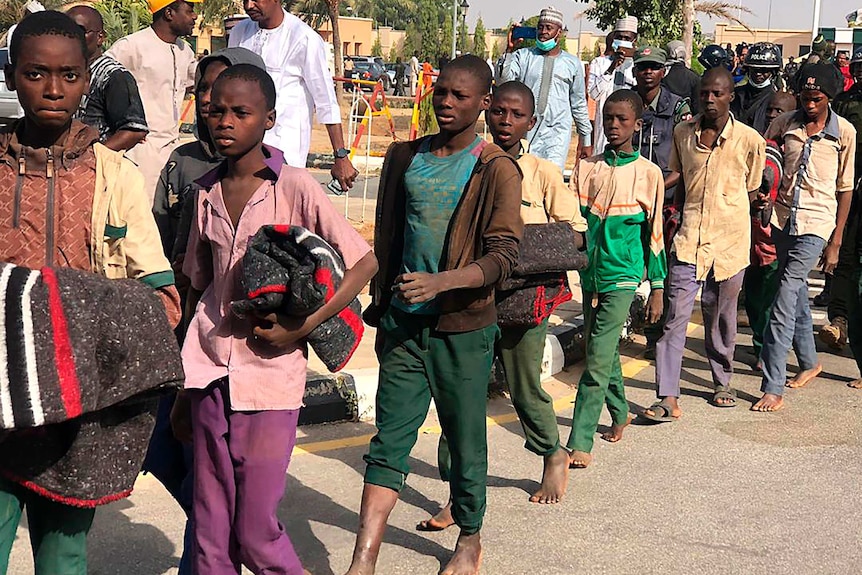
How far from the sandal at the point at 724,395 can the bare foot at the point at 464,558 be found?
330 cm

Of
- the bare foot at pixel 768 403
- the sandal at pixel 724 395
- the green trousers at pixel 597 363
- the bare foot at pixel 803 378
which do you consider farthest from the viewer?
the bare foot at pixel 803 378

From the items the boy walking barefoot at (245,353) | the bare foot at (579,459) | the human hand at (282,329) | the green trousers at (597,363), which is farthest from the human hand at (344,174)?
the human hand at (282,329)

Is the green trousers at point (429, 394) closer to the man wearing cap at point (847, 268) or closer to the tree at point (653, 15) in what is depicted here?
the man wearing cap at point (847, 268)

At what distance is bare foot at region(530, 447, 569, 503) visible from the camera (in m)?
5.63

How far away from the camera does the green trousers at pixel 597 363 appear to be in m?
6.12

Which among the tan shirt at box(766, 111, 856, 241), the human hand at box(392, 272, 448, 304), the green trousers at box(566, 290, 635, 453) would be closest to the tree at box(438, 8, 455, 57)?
the tan shirt at box(766, 111, 856, 241)

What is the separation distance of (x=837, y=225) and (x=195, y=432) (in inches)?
214

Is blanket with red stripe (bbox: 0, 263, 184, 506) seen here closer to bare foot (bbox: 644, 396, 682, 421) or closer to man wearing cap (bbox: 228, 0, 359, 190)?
man wearing cap (bbox: 228, 0, 359, 190)

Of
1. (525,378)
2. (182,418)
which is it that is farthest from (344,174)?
(182,418)

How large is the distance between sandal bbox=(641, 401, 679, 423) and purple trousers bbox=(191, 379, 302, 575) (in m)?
3.73

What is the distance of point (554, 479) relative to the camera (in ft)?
18.5

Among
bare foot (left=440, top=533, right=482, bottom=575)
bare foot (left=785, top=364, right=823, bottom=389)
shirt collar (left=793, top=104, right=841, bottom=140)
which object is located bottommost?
bare foot (left=785, top=364, right=823, bottom=389)

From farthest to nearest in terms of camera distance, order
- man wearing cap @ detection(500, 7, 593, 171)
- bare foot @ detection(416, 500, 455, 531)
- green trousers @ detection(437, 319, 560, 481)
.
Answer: man wearing cap @ detection(500, 7, 593, 171), green trousers @ detection(437, 319, 560, 481), bare foot @ detection(416, 500, 455, 531)

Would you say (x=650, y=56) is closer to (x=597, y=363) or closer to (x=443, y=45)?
(x=597, y=363)
